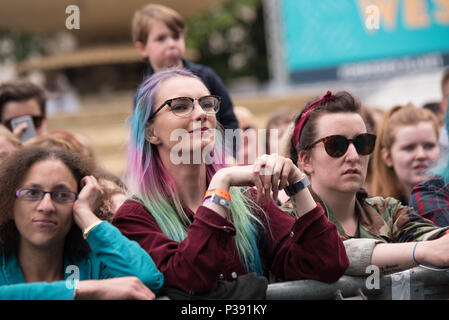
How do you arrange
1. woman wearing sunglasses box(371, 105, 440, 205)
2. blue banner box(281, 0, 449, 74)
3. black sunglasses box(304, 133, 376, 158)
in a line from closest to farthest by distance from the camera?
black sunglasses box(304, 133, 376, 158), woman wearing sunglasses box(371, 105, 440, 205), blue banner box(281, 0, 449, 74)

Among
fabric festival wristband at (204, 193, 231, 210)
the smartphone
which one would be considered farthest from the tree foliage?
fabric festival wristband at (204, 193, 231, 210)

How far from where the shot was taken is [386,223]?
294 cm

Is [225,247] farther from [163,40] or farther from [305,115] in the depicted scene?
[163,40]

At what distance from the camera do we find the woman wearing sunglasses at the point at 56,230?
231cm

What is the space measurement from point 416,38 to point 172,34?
9.16m

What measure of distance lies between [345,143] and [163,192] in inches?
32.1

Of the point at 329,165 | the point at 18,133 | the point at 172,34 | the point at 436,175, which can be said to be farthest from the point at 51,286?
the point at 172,34

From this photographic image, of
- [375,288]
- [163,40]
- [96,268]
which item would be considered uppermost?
[163,40]

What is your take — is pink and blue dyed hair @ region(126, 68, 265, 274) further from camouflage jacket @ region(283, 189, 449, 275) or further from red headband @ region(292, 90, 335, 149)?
red headband @ region(292, 90, 335, 149)

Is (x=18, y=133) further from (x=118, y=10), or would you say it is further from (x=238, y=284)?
(x=118, y=10)

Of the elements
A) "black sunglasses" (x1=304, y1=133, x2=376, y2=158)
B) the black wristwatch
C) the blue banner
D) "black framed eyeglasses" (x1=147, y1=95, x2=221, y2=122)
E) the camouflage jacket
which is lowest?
the camouflage jacket

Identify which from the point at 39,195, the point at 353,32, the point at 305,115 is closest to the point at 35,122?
the point at 39,195

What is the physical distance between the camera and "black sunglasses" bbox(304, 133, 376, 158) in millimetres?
2766

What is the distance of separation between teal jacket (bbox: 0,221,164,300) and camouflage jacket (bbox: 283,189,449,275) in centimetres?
82
